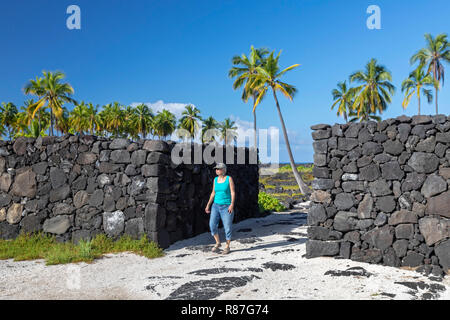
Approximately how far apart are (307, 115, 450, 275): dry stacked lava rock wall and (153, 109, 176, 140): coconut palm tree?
168 feet

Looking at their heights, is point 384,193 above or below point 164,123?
below

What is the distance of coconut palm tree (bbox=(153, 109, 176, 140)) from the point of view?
5653cm

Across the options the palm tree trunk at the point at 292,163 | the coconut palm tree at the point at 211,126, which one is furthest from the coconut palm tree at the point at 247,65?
the coconut palm tree at the point at 211,126

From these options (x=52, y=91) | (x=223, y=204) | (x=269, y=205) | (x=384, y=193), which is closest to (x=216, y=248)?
(x=223, y=204)

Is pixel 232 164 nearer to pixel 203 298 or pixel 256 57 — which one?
pixel 203 298

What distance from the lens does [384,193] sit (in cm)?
609

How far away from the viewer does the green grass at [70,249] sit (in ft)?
22.7

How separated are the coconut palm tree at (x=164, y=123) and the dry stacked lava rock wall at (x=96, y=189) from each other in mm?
47658

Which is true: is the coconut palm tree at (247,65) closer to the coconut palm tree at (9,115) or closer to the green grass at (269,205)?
the green grass at (269,205)

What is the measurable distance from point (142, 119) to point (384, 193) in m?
51.0

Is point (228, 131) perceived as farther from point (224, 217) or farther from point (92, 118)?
point (224, 217)

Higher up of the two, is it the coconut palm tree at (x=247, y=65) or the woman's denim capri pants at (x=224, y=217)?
the coconut palm tree at (x=247, y=65)

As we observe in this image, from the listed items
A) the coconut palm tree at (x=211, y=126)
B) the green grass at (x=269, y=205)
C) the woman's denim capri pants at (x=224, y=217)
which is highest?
the coconut palm tree at (x=211, y=126)

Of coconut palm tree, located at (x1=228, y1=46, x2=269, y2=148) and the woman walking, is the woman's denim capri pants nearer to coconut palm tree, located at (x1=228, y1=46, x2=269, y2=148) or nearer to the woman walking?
the woman walking
